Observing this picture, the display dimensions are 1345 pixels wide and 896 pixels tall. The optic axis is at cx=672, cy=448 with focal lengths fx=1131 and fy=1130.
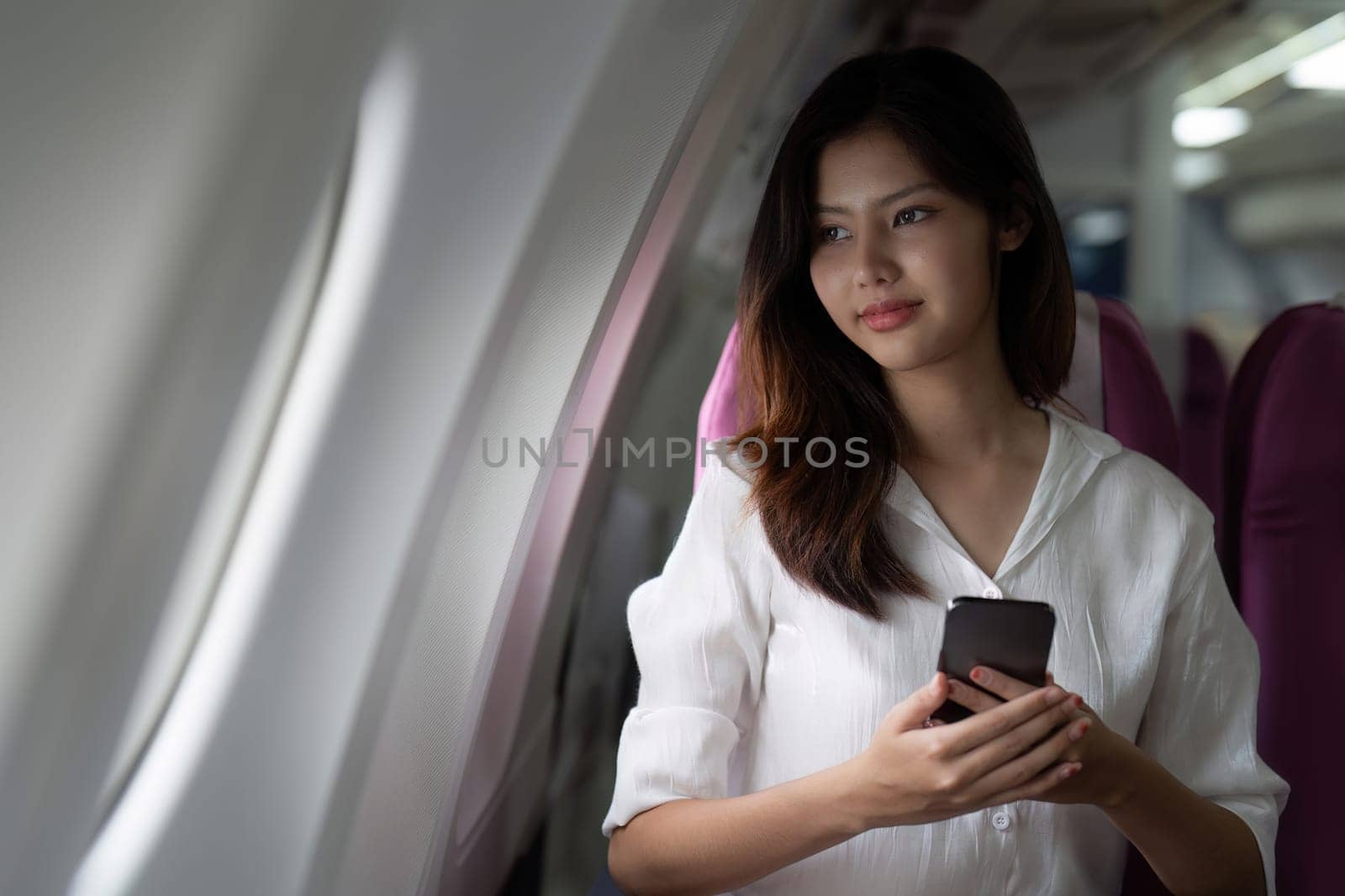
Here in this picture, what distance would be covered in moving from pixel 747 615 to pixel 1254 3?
52.5 inches

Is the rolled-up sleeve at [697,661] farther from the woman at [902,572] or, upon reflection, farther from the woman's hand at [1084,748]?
the woman's hand at [1084,748]

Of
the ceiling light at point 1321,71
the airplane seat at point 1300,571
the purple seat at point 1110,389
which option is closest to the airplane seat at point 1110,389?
the purple seat at point 1110,389

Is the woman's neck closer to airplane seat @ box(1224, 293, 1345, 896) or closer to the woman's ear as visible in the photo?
the woman's ear

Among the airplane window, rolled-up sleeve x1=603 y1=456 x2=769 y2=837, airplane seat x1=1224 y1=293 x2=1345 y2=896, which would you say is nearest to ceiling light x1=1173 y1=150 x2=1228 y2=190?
airplane seat x1=1224 y1=293 x2=1345 y2=896

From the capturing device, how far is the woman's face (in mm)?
1057

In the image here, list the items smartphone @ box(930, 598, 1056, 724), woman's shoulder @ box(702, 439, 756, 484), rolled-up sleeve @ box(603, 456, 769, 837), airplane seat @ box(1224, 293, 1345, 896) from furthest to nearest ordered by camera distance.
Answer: airplane seat @ box(1224, 293, 1345, 896), woman's shoulder @ box(702, 439, 756, 484), rolled-up sleeve @ box(603, 456, 769, 837), smartphone @ box(930, 598, 1056, 724)

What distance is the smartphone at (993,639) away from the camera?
83 centimetres

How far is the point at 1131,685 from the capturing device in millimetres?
1065

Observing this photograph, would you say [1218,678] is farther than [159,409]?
Yes

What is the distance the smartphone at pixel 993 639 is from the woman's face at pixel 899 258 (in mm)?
310

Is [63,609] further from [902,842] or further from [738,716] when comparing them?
[902,842]

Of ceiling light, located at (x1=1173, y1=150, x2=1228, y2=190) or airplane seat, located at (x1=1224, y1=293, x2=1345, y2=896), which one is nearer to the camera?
airplane seat, located at (x1=1224, y1=293, x2=1345, y2=896)

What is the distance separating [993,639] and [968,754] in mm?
88

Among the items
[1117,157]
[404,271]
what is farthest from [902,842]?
[1117,157]
